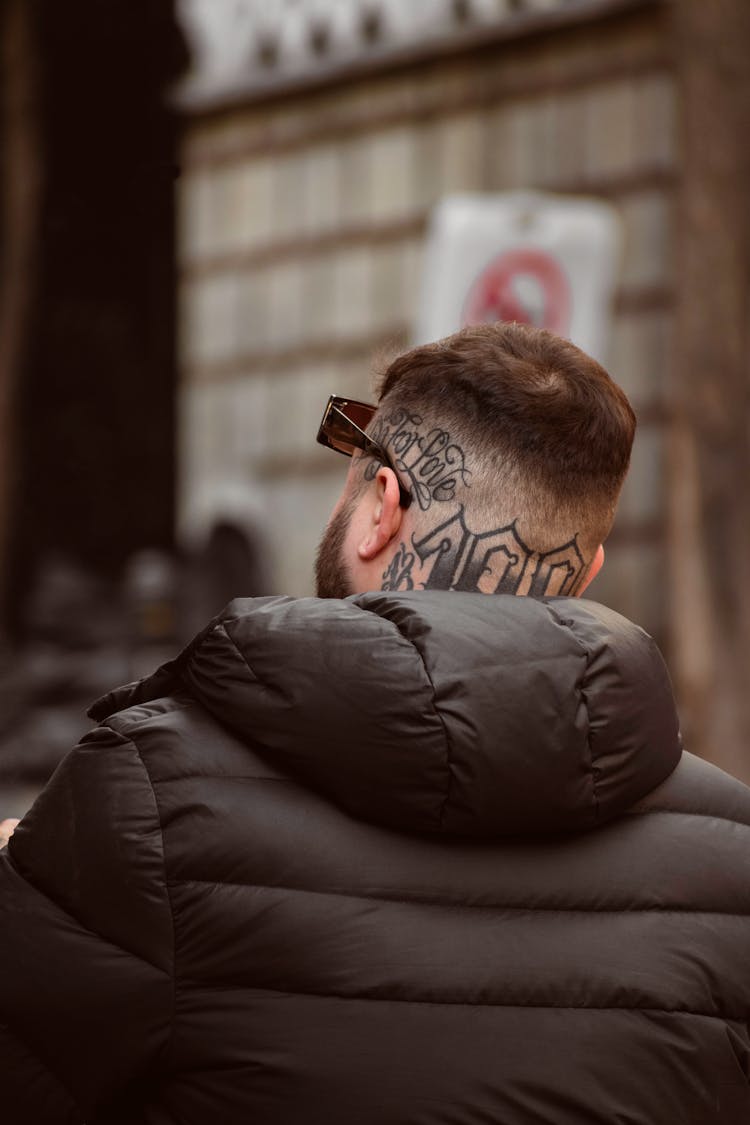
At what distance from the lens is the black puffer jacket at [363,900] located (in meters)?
1.51

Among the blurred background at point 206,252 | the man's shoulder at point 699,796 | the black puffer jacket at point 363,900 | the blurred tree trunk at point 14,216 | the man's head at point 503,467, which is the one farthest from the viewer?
the blurred tree trunk at point 14,216

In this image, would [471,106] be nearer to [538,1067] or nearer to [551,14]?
[551,14]

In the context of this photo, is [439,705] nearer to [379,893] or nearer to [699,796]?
[379,893]

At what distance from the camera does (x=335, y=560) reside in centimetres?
196

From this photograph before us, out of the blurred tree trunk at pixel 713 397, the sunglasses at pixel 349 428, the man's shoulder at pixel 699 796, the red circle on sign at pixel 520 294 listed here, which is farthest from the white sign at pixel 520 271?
the man's shoulder at pixel 699 796

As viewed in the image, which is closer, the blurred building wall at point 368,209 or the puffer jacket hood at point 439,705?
the puffer jacket hood at point 439,705

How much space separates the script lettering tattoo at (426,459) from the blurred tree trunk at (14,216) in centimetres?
615

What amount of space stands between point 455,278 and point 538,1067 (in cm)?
485

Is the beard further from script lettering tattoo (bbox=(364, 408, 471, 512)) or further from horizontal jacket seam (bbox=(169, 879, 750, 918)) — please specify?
horizontal jacket seam (bbox=(169, 879, 750, 918))

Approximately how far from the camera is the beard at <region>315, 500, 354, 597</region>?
1946 millimetres

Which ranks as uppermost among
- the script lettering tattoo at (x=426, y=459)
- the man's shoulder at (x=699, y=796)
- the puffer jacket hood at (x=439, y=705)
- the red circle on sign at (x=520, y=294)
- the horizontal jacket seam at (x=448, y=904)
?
the red circle on sign at (x=520, y=294)

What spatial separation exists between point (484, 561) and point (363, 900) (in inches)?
17.0

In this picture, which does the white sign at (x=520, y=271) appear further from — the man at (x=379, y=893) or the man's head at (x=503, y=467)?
the man at (x=379, y=893)

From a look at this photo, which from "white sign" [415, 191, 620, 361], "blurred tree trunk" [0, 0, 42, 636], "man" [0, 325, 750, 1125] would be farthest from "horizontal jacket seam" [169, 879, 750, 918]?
"blurred tree trunk" [0, 0, 42, 636]
